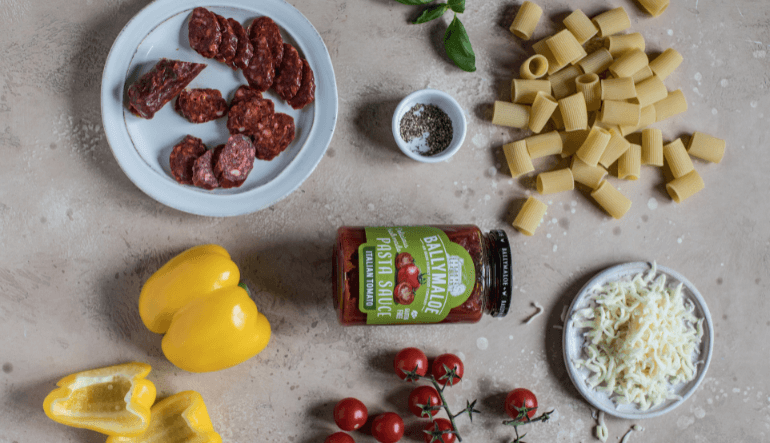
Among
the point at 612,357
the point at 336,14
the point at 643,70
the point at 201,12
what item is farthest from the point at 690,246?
the point at 201,12

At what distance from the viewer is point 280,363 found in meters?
1.64

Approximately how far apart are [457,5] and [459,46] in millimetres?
124

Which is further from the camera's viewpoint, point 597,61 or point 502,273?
point 597,61

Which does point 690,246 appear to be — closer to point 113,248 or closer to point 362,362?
point 362,362

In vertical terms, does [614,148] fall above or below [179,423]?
above

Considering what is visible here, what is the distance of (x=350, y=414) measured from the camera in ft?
5.12

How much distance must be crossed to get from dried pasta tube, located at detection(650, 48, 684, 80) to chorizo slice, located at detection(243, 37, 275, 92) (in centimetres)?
125

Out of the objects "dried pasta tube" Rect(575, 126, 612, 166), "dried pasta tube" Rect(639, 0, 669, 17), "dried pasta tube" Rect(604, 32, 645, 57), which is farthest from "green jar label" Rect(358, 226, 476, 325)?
"dried pasta tube" Rect(639, 0, 669, 17)

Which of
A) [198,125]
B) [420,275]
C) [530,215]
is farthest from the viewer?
[530,215]

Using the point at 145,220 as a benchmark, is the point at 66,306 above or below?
below

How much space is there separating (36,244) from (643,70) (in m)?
2.03

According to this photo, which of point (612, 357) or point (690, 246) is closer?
point (612, 357)

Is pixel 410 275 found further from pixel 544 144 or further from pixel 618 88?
pixel 618 88

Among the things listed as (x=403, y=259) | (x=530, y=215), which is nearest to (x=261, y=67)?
(x=403, y=259)
